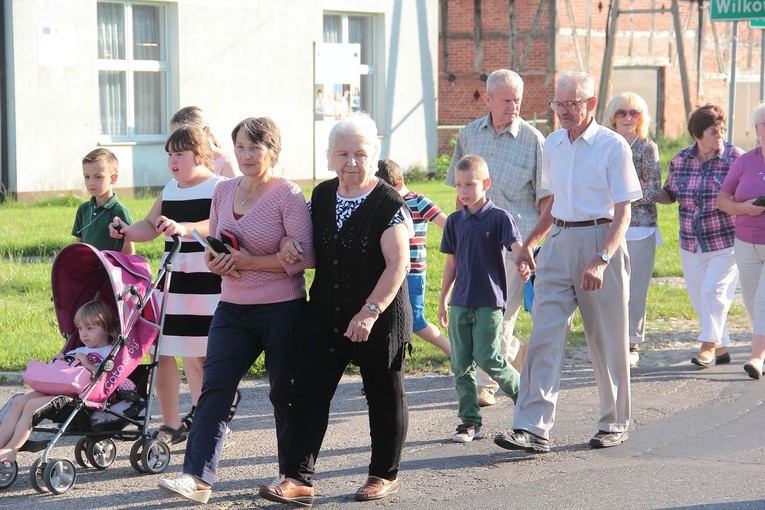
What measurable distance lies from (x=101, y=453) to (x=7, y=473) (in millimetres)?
547

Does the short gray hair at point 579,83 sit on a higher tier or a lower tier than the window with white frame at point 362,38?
lower

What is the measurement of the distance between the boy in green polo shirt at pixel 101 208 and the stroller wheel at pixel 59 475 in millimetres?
1390

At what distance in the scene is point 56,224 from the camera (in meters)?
16.1

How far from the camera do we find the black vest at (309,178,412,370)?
5770 mm

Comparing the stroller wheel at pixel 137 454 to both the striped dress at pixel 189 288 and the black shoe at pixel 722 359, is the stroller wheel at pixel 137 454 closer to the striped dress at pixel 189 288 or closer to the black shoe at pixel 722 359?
the striped dress at pixel 189 288

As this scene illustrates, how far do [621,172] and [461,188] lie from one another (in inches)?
39.4

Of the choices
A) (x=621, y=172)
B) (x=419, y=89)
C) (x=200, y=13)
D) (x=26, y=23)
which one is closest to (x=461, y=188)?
(x=621, y=172)

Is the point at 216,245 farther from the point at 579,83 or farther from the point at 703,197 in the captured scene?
the point at 703,197

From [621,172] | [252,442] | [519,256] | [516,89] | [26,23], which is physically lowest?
[252,442]

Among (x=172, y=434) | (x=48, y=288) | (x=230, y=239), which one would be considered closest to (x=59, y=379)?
(x=172, y=434)

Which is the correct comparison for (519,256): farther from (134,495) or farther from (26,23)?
(26,23)

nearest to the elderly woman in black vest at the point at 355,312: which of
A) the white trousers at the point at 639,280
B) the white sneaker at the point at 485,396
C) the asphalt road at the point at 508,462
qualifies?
the asphalt road at the point at 508,462

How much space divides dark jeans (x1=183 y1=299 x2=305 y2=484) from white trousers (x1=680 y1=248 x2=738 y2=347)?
4502 mm

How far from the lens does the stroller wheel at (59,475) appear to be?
599cm
